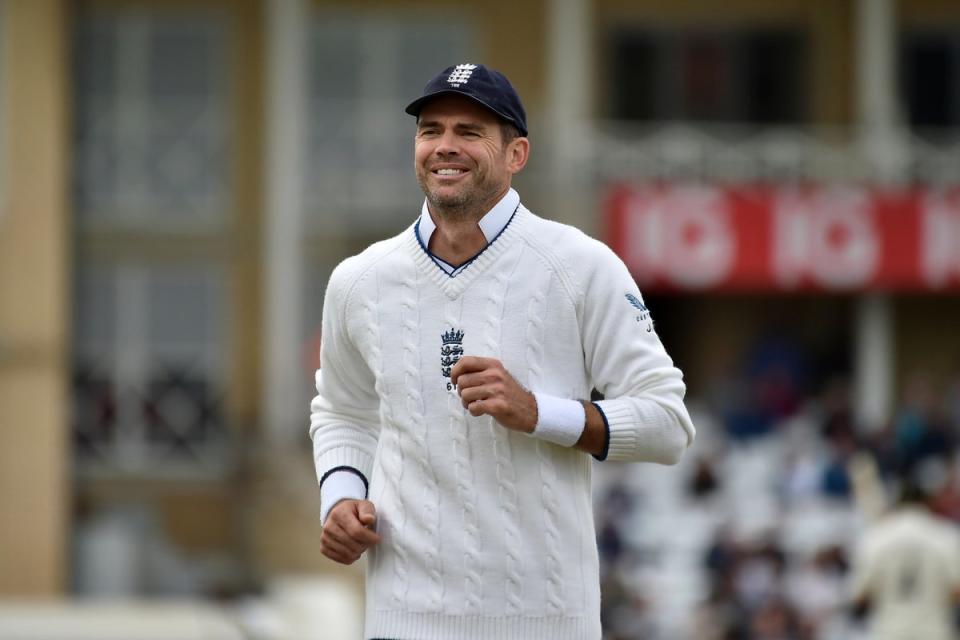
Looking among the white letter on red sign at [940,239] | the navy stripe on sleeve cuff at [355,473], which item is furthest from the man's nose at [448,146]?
the white letter on red sign at [940,239]

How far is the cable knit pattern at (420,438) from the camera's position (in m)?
4.20

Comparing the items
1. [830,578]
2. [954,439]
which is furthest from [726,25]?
[830,578]

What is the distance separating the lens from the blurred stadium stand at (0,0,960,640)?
20.3 m

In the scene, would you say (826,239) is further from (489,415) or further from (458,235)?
(489,415)

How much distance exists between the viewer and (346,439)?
4.48 meters

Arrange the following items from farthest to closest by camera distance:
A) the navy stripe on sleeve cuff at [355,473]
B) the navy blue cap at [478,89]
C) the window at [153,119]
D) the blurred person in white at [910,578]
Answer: the window at [153,119], the blurred person in white at [910,578], the navy stripe on sleeve cuff at [355,473], the navy blue cap at [478,89]

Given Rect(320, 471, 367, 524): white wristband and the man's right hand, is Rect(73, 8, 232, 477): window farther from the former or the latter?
the man's right hand

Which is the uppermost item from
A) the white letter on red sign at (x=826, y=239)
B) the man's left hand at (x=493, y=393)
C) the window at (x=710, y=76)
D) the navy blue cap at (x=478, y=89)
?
the window at (x=710, y=76)

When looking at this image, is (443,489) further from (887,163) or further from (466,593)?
(887,163)

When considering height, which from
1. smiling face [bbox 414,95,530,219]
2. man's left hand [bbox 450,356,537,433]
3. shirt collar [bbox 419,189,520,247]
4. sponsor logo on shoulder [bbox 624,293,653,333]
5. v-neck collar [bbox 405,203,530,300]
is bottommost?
man's left hand [bbox 450,356,537,433]

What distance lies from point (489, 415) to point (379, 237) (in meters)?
18.8

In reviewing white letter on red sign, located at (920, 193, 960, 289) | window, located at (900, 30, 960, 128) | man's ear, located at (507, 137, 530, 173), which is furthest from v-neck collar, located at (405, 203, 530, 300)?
window, located at (900, 30, 960, 128)

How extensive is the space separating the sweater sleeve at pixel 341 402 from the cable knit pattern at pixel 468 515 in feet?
0.94

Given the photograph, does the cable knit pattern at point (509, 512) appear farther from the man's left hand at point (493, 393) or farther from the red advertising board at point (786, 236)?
the red advertising board at point (786, 236)
